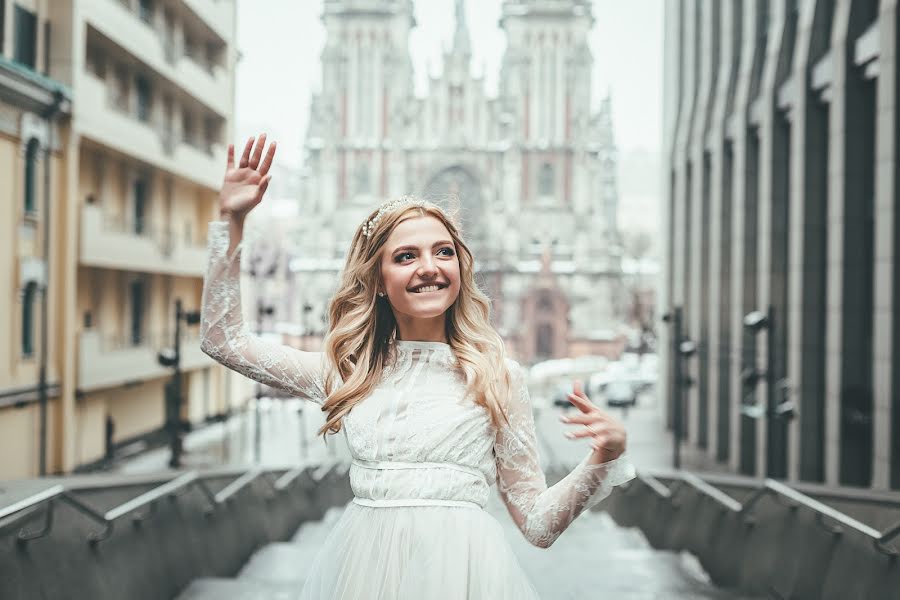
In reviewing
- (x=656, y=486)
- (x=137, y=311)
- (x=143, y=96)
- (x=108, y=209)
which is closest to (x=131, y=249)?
(x=108, y=209)

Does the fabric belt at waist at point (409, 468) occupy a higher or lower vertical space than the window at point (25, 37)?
lower

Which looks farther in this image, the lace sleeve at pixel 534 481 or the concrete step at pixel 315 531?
the concrete step at pixel 315 531

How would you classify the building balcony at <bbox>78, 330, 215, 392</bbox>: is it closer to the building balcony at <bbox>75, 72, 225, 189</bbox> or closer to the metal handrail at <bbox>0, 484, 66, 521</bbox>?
the building balcony at <bbox>75, 72, 225, 189</bbox>

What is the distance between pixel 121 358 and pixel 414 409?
757 inches

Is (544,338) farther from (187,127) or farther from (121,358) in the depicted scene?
(121,358)

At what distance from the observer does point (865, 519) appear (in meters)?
6.37

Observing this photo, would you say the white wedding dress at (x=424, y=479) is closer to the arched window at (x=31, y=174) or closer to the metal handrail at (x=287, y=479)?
the metal handrail at (x=287, y=479)

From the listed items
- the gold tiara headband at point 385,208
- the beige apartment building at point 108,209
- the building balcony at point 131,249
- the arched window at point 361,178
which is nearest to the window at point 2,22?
the beige apartment building at point 108,209

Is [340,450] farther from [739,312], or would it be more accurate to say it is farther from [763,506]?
[763,506]

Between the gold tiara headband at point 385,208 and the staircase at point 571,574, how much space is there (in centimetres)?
417

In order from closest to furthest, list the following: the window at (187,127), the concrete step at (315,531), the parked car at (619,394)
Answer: the concrete step at (315,531)
the window at (187,127)
the parked car at (619,394)

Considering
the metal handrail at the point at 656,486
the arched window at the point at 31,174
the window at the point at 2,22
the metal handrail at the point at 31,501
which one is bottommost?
the metal handrail at the point at 656,486

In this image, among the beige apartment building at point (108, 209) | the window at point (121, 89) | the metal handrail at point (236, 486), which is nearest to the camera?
the metal handrail at point (236, 486)

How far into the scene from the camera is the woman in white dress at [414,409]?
2697 mm
